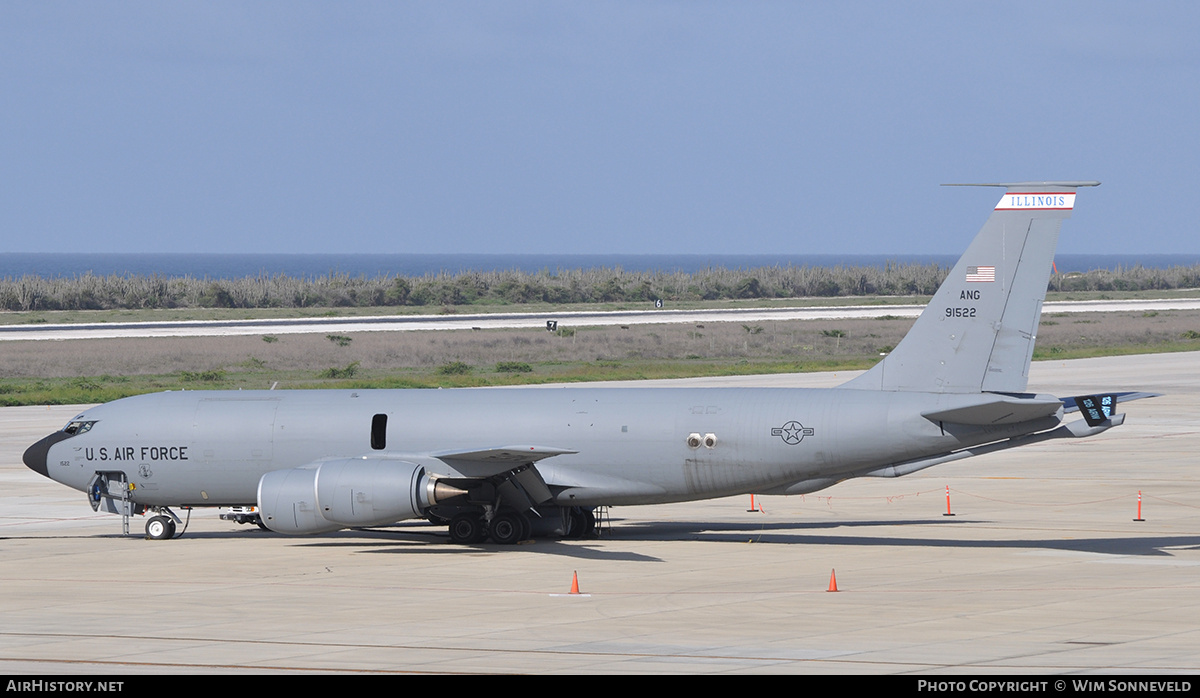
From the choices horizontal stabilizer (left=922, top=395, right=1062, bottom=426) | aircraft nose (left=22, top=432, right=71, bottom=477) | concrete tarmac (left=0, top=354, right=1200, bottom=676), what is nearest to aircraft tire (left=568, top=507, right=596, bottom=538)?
concrete tarmac (left=0, top=354, right=1200, bottom=676)

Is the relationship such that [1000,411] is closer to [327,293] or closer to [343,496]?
[343,496]

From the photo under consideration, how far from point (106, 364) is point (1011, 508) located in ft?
199

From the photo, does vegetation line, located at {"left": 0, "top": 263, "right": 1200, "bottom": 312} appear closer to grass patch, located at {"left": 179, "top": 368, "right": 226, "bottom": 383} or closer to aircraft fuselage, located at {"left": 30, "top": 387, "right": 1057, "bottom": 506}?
grass patch, located at {"left": 179, "top": 368, "right": 226, "bottom": 383}

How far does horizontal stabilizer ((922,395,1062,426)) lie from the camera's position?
27.2 metres

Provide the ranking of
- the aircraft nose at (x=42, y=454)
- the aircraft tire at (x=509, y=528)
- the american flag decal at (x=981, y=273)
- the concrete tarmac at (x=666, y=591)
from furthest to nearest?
the aircraft nose at (x=42, y=454)
the aircraft tire at (x=509, y=528)
the american flag decal at (x=981, y=273)
the concrete tarmac at (x=666, y=591)

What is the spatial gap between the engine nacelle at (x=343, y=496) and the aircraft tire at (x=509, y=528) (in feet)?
7.45

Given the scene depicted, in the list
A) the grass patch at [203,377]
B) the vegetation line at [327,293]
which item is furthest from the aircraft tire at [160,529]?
the vegetation line at [327,293]

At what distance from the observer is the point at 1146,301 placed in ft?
544

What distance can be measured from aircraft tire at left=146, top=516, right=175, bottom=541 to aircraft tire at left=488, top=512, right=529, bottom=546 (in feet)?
25.4

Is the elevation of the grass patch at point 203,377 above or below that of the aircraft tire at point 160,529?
above

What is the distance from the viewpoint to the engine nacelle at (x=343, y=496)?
95.2ft

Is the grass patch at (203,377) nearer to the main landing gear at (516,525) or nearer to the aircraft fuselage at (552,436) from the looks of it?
the aircraft fuselage at (552,436)
